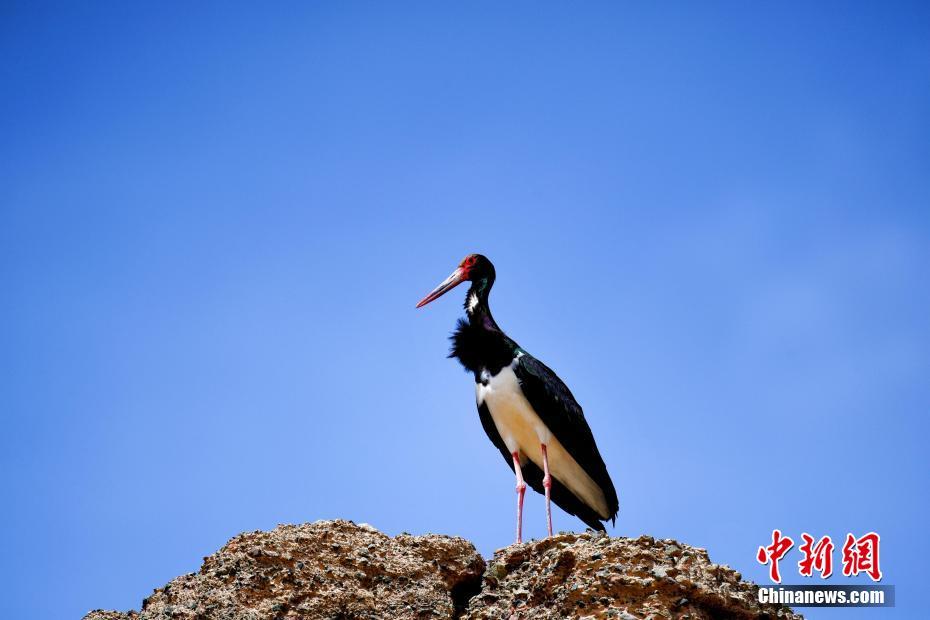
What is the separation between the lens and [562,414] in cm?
1191

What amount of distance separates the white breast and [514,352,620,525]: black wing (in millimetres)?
84

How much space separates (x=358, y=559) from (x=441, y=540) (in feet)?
2.67

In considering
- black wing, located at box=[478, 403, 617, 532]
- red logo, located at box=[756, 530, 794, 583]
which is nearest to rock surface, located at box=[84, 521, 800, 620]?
red logo, located at box=[756, 530, 794, 583]

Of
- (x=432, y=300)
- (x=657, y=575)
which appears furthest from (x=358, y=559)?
(x=432, y=300)

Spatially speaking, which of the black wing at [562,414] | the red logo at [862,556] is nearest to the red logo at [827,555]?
the red logo at [862,556]

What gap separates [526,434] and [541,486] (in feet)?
2.74

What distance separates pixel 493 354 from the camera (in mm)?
12203

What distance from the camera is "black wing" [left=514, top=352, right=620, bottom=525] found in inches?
467

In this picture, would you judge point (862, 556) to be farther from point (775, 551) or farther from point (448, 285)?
point (448, 285)

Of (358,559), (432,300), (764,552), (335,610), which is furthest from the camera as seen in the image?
(432,300)

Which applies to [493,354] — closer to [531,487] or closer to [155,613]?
[531,487]

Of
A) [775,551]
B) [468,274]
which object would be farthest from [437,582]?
[468,274]

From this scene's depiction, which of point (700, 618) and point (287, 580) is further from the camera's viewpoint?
point (287, 580)

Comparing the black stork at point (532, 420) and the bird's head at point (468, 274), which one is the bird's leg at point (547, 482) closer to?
the black stork at point (532, 420)
